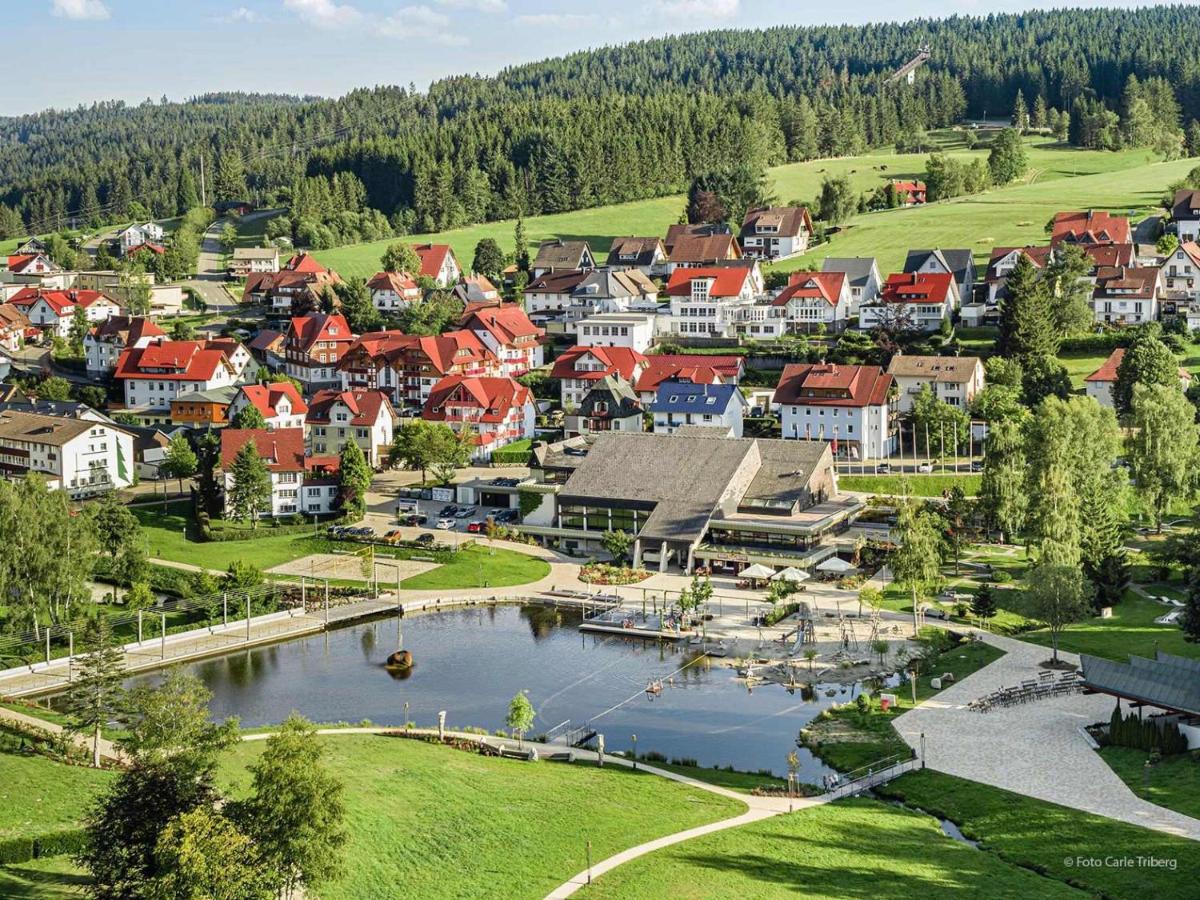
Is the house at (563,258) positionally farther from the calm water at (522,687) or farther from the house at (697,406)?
the calm water at (522,687)

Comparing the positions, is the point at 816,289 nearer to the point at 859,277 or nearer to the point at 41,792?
the point at 859,277

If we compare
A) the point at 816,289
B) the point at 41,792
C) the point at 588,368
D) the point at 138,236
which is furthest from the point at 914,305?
the point at 138,236

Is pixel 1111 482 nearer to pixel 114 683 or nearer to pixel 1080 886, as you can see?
pixel 1080 886

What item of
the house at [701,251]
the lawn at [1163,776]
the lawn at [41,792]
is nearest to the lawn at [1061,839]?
the lawn at [1163,776]

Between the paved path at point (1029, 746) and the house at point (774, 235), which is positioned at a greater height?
the house at point (774, 235)

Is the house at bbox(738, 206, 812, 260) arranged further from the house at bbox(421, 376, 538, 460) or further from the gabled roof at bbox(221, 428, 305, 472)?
the gabled roof at bbox(221, 428, 305, 472)
